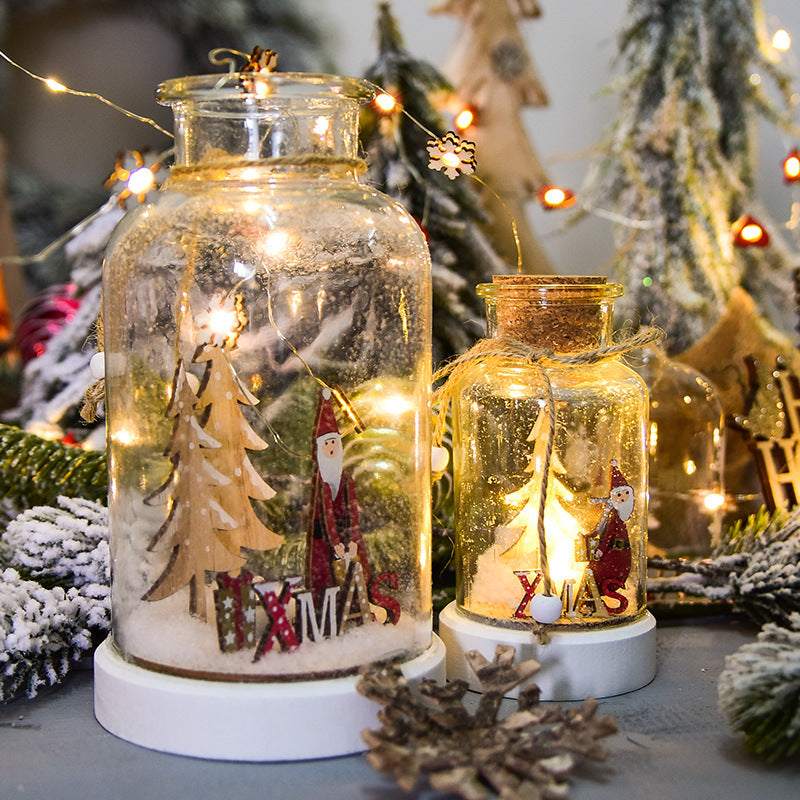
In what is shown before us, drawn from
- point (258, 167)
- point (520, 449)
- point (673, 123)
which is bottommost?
point (520, 449)

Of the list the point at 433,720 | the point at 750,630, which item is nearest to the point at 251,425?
the point at 433,720

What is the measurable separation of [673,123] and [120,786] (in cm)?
114

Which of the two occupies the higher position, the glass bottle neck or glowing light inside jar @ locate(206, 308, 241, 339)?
the glass bottle neck

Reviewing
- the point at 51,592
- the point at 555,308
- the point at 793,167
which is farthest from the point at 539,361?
the point at 793,167

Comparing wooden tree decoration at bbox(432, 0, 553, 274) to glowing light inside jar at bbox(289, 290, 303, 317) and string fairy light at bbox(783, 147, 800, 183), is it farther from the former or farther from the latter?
glowing light inside jar at bbox(289, 290, 303, 317)

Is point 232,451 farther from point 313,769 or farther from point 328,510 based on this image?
point 313,769

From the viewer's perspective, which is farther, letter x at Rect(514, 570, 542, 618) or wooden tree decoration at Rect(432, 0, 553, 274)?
wooden tree decoration at Rect(432, 0, 553, 274)

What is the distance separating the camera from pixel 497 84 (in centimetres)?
148

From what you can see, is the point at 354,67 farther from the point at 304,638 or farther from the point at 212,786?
the point at 212,786

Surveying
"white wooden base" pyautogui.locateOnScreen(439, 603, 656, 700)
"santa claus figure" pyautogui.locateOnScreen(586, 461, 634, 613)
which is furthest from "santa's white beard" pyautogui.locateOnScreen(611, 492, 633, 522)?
"white wooden base" pyautogui.locateOnScreen(439, 603, 656, 700)

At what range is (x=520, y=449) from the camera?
900 millimetres

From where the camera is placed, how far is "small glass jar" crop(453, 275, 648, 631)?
87cm

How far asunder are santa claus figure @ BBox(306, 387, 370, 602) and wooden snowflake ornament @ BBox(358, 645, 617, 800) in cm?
9

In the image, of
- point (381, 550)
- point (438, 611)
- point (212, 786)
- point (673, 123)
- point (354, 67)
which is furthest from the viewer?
point (354, 67)
